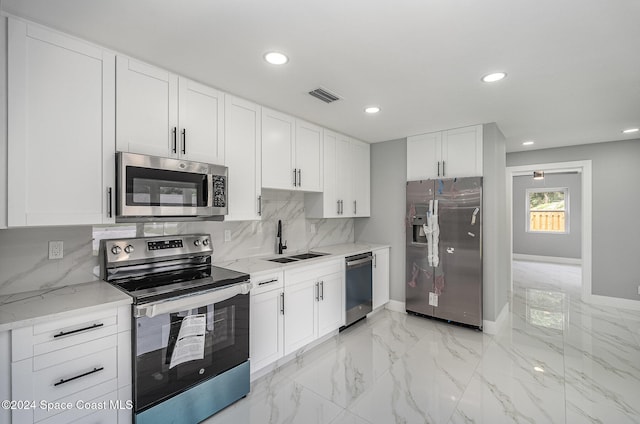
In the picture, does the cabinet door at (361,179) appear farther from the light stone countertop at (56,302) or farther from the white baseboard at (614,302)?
the white baseboard at (614,302)

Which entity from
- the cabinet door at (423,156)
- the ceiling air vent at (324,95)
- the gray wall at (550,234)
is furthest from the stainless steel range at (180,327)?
the gray wall at (550,234)

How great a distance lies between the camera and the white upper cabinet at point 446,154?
142 inches

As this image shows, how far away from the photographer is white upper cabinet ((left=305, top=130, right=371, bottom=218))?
3705mm

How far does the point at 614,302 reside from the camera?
4.46m

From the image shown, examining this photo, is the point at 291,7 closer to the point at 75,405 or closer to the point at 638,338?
the point at 75,405

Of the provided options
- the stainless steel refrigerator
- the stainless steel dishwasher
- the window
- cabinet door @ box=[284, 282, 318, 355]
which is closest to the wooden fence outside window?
the window

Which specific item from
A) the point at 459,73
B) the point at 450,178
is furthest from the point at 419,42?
the point at 450,178

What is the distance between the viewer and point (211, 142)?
8.14ft

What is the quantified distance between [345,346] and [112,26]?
3200 mm

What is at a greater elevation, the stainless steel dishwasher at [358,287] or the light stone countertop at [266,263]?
the light stone countertop at [266,263]

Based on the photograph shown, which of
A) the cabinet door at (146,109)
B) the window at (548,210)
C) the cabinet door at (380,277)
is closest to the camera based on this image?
the cabinet door at (146,109)

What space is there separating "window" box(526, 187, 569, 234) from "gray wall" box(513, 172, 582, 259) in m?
0.09

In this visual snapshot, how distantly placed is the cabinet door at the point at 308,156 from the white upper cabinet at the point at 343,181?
12 centimetres

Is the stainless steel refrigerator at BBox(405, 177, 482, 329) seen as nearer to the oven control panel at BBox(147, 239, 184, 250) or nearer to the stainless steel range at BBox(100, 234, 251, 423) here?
the stainless steel range at BBox(100, 234, 251, 423)
